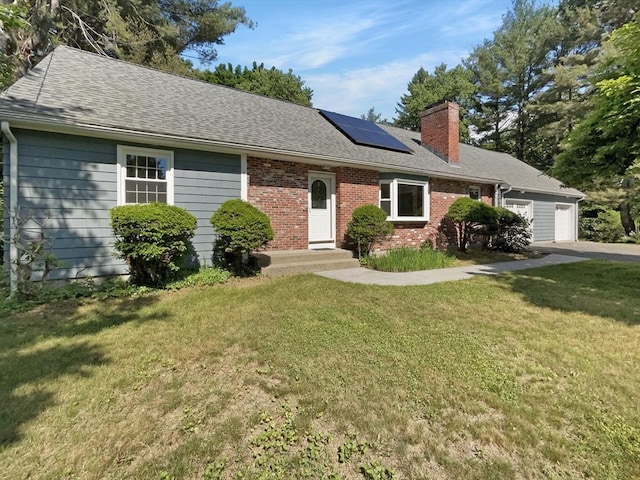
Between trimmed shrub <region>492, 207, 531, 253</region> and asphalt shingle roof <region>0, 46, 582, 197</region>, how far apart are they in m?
2.02

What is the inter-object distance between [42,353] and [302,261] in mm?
5249

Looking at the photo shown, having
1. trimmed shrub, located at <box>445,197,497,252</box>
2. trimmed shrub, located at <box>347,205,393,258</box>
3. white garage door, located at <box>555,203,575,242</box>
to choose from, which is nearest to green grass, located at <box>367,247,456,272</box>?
trimmed shrub, located at <box>347,205,393,258</box>

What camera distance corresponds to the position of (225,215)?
268 inches

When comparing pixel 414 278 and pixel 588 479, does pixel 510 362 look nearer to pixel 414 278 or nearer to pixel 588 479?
pixel 588 479

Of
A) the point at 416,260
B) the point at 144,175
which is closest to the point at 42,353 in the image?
the point at 144,175

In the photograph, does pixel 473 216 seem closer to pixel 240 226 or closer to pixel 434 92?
pixel 240 226

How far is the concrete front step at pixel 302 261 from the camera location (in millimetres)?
7539

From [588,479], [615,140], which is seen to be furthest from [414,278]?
[588,479]

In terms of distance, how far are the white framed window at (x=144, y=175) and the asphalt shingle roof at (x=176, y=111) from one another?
21.3 inches

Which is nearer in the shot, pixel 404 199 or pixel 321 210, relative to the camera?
pixel 321 210

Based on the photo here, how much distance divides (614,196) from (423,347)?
2229cm

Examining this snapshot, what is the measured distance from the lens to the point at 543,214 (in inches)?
659

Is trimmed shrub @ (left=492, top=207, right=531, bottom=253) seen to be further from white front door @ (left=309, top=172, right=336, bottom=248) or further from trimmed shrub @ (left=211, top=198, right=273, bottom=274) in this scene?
trimmed shrub @ (left=211, top=198, right=273, bottom=274)

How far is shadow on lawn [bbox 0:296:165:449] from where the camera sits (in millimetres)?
2490
